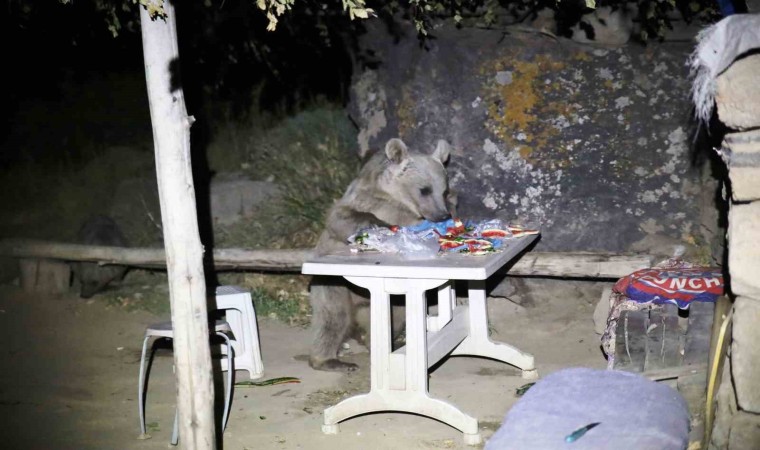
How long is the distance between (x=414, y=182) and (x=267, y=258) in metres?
1.54

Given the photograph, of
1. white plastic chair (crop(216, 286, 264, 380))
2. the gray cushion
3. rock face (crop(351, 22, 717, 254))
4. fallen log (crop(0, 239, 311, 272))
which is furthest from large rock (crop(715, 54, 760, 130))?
fallen log (crop(0, 239, 311, 272))

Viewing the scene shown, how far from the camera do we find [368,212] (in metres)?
5.74

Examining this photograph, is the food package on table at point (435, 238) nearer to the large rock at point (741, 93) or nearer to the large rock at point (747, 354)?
the large rock at point (747, 354)

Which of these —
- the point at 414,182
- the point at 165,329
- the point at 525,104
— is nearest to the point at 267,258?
the point at 414,182

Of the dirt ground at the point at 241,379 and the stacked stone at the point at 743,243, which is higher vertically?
the stacked stone at the point at 743,243

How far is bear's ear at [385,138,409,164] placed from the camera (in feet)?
18.9

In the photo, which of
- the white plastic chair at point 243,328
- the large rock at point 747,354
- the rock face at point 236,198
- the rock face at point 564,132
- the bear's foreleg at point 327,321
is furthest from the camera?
the rock face at point 236,198

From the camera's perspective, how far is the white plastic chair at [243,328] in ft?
17.8

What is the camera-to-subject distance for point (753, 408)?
326cm

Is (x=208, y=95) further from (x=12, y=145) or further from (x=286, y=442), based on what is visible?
(x=286, y=442)

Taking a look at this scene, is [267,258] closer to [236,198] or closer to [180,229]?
[236,198]

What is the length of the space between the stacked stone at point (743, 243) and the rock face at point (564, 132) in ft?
9.11

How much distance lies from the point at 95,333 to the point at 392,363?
334 cm

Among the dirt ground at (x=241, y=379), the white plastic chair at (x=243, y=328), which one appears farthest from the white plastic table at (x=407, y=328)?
the white plastic chair at (x=243, y=328)
